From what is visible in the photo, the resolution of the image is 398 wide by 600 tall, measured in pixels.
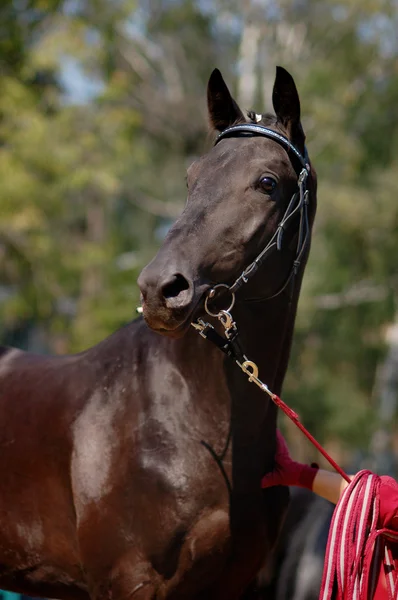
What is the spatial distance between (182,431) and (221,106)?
1.37m

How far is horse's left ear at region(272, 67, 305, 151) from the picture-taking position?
3.24m

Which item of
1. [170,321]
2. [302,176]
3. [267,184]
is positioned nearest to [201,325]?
[170,321]

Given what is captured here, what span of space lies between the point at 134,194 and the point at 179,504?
15.8m

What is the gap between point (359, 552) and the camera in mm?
3137

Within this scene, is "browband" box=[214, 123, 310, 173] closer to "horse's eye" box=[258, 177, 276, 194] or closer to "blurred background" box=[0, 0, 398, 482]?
"horse's eye" box=[258, 177, 276, 194]

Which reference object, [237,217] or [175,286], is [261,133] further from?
[175,286]

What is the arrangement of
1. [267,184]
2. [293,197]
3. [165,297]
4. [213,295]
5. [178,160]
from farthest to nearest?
[178,160] → [293,197] → [267,184] → [213,295] → [165,297]

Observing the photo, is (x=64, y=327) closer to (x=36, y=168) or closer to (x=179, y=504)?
(x=36, y=168)

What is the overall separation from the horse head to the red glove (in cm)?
73

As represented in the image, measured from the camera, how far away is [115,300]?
45.3 ft

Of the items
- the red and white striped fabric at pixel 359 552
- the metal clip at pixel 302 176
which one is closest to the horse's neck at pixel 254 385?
the red and white striped fabric at pixel 359 552

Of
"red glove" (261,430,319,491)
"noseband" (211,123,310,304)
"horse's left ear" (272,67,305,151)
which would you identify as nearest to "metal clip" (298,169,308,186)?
"noseband" (211,123,310,304)

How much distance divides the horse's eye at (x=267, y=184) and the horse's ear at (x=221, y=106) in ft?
1.24

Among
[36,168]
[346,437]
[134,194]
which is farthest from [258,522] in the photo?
[134,194]
